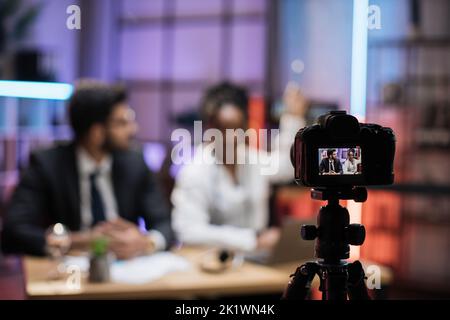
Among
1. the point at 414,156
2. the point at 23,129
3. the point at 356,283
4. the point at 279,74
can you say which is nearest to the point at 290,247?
the point at 356,283

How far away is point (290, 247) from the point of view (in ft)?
6.34

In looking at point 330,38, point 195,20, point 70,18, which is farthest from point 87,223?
point 195,20

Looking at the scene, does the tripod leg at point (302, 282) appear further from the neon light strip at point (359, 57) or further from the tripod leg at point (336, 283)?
the neon light strip at point (359, 57)

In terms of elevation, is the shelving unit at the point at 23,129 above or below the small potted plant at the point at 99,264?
above

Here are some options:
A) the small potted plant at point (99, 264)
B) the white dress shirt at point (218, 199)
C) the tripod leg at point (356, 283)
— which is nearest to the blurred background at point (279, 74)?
the white dress shirt at point (218, 199)

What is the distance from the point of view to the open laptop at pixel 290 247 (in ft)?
6.14

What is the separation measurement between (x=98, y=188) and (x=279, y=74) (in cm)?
258

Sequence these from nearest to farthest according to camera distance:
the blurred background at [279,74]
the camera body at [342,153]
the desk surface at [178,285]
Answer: the camera body at [342,153] → the desk surface at [178,285] → the blurred background at [279,74]

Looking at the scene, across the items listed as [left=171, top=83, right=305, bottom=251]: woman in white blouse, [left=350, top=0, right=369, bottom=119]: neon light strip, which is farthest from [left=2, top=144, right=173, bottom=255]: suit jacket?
[left=350, top=0, right=369, bottom=119]: neon light strip

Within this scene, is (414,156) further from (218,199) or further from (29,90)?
(29,90)

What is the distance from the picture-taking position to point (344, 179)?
98 centimetres

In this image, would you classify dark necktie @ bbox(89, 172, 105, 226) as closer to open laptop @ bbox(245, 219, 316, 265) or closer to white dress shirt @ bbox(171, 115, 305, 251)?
white dress shirt @ bbox(171, 115, 305, 251)

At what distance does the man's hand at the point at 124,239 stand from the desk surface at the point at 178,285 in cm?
19

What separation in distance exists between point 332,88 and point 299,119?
165 centimetres
